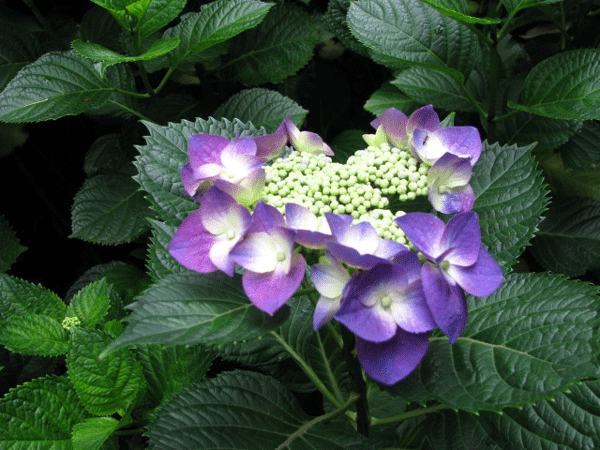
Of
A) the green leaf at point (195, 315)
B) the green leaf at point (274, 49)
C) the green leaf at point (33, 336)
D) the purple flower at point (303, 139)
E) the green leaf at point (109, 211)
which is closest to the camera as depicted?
the green leaf at point (195, 315)

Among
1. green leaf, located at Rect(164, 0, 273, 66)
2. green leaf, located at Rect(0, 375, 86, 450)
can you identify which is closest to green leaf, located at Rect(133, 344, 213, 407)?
green leaf, located at Rect(0, 375, 86, 450)

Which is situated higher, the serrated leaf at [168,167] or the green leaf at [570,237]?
the serrated leaf at [168,167]

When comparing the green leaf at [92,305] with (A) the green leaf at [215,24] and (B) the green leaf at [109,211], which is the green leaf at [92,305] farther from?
(A) the green leaf at [215,24]

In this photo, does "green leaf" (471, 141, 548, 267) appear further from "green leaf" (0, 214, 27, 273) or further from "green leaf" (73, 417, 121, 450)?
"green leaf" (0, 214, 27, 273)

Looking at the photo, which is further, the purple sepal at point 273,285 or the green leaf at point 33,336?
the green leaf at point 33,336

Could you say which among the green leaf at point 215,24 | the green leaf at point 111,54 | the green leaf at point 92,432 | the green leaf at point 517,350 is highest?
the green leaf at point 111,54

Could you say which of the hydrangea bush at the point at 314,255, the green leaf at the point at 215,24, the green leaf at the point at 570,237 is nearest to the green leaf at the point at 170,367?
the hydrangea bush at the point at 314,255

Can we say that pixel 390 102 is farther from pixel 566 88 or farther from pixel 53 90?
pixel 53 90

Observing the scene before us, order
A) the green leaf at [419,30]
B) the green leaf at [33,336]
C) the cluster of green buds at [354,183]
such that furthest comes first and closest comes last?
the green leaf at [419,30]
the green leaf at [33,336]
the cluster of green buds at [354,183]

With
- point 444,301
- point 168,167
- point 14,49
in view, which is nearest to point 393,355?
point 444,301
